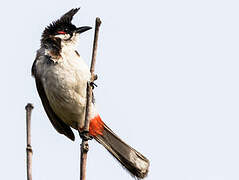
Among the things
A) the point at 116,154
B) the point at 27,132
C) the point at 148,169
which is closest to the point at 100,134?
the point at 116,154

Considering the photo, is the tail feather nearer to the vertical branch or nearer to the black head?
the black head

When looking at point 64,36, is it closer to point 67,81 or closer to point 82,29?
point 82,29

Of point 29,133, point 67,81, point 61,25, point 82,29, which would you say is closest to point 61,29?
point 61,25

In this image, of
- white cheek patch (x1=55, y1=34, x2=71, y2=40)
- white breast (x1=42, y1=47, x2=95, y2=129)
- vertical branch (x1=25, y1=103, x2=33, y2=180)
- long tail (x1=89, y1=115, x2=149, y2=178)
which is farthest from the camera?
long tail (x1=89, y1=115, x2=149, y2=178)

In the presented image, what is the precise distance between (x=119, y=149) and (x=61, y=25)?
5.73ft

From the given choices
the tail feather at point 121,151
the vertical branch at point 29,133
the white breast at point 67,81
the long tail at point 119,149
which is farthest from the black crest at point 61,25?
the vertical branch at point 29,133

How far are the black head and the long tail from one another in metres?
1.10

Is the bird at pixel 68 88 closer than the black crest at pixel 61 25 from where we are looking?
Yes

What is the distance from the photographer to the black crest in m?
5.56

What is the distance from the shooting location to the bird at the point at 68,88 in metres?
5.09

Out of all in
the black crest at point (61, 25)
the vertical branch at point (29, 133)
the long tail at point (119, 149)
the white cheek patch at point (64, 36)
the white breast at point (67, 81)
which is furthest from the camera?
the long tail at point (119, 149)

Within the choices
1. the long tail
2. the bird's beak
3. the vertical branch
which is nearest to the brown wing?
the long tail

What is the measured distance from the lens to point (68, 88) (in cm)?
514

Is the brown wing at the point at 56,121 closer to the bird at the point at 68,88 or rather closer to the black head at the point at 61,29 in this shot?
the bird at the point at 68,88
